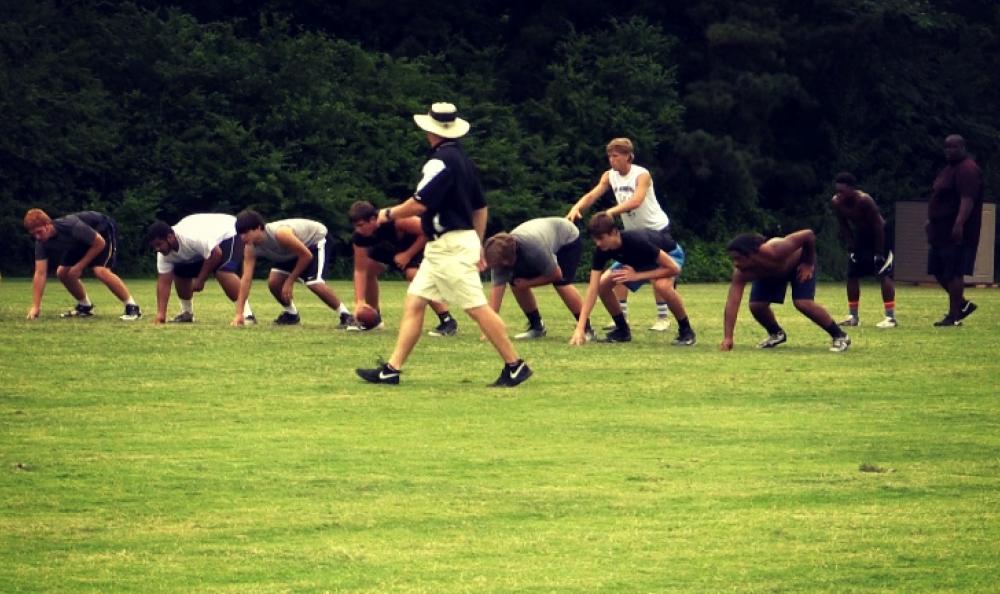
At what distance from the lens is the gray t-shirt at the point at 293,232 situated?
20531 millimetres

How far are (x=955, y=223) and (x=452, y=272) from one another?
30.8 feet

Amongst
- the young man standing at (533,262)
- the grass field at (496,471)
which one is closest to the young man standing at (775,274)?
the grass field at (496,471)

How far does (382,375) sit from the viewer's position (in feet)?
48.2

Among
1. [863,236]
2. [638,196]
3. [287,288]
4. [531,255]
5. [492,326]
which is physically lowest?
[287,288]

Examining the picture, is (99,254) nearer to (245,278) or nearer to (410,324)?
(245,278)

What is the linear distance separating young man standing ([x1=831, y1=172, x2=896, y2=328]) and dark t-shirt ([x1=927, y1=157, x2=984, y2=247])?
3.17 ft

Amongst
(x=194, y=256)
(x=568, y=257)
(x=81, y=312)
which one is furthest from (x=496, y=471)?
(x=81, y=312)

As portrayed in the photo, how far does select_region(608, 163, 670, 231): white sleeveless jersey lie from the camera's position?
2020 cm

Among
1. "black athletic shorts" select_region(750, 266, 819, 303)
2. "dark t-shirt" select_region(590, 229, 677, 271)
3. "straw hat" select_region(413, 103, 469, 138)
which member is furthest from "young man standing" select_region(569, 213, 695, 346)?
"straw hat" select_region(413, 103, 469, 138)

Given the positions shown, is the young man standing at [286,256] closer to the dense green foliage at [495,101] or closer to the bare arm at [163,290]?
the bare arm at [163,290]

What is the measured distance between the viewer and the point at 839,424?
12555 millimetres

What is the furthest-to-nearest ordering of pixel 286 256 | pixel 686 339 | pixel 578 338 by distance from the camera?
pixel 286 256 < pixel 686 339 < pixel 578 338

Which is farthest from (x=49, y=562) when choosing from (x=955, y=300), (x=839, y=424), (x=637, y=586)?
(x=955, y=300)

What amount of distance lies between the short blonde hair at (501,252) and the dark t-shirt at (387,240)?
1777 millimetres
